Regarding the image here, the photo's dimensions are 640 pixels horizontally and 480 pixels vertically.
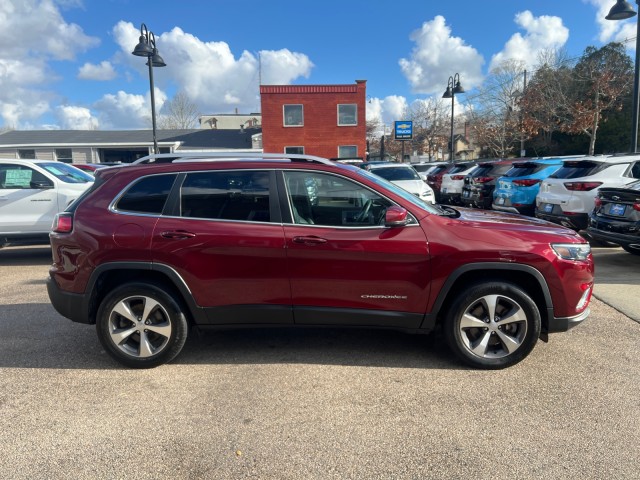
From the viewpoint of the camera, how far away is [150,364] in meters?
3.85

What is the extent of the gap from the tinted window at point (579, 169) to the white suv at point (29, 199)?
899 cm

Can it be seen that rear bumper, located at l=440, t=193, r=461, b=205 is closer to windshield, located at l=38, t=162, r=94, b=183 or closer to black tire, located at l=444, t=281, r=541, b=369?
windshield, located at l=38, t=162, r=94, b=183

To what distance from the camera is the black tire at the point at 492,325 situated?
11.9 feet

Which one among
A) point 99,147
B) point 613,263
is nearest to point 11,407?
point 613,263

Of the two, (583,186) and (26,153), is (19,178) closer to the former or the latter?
(583,186)

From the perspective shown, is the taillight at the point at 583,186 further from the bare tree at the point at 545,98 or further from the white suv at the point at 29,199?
the bare tree at the point at 545,98

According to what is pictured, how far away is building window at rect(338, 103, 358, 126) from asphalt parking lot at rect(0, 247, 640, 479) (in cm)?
2780

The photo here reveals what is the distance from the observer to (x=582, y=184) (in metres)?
8.29

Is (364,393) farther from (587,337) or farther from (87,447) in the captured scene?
(587,337)

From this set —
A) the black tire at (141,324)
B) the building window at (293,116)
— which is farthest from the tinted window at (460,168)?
the building window at (293,116)

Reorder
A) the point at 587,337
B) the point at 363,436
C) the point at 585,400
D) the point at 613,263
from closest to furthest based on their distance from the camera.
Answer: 1. the point at 363,436
2. the point at 585,400
3. the point at 587,337
4. the point at 613,263

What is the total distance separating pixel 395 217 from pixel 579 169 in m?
6.89

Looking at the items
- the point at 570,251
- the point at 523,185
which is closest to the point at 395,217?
the point at 570,251

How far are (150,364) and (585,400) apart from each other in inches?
132
